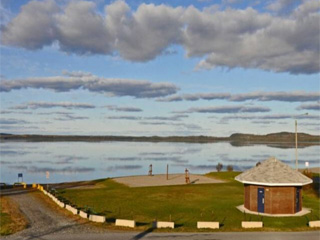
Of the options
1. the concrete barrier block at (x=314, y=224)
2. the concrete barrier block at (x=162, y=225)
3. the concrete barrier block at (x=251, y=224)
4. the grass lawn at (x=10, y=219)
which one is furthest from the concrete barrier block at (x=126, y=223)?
the concrete barrier block at (x=314, y=224)

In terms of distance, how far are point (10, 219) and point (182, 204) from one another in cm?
1649

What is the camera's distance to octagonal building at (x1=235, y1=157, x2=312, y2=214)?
32906 millimetres

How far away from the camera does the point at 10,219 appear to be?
97.1ft

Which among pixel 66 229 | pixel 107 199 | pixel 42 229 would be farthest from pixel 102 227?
pixel 107 199

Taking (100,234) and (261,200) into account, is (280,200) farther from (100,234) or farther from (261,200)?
(100,234)

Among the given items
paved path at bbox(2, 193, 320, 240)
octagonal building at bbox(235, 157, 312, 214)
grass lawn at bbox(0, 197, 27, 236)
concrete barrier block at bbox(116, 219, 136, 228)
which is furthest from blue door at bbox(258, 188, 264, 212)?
grass lawn at bbox(0, 197, 27, 236)

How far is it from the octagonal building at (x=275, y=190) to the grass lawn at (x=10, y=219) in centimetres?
2038

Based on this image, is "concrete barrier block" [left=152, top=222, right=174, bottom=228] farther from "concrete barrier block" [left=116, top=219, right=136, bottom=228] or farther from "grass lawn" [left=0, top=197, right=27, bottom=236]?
"grass lawn" [left=0, top=197, right=27, bottom=236]

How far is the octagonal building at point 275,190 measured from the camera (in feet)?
108

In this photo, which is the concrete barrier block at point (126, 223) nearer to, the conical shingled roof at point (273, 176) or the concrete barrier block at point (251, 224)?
the concrete barrier block at point (251, 224)

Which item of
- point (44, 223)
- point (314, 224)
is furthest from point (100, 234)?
point (314, 224)

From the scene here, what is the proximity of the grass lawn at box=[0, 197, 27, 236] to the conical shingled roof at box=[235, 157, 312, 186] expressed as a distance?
20.4 metres

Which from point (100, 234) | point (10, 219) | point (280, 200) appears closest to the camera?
point (100, 234)

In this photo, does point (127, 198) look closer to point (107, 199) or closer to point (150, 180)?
point (107, 199)
